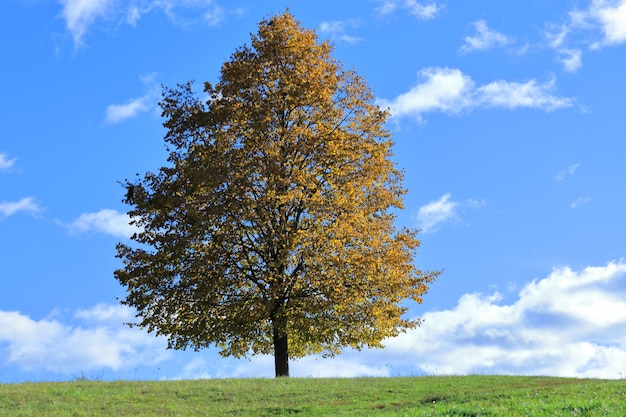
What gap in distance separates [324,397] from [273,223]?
893 centimetres

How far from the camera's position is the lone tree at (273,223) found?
98.7 feet

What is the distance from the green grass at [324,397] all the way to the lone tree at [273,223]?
2.89 metres

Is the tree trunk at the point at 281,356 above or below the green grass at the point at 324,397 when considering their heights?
above

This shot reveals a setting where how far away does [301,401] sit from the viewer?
2411 centimetres

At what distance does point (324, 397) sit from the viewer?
24781 mm

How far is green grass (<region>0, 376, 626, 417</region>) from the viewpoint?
20672 mm

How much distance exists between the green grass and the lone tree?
2895 millimetres

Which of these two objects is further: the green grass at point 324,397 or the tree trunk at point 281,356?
the tree trunk at point 281,356

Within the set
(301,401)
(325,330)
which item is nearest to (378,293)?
(325,330)

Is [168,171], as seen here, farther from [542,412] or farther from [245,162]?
[542,412]

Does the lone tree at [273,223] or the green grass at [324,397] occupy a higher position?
the lone tree at [273,223]

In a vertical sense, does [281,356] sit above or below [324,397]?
above

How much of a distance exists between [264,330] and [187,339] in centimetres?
349

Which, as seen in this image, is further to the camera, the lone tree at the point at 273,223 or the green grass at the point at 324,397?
the lone tree at the point at 273,223
